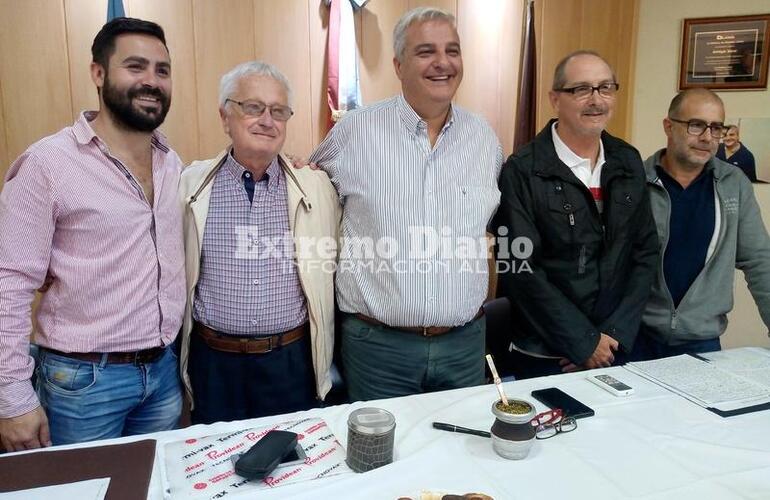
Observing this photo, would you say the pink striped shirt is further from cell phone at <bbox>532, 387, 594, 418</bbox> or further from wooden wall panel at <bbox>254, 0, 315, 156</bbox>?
wooden wall panel at <bbox>254, 0, 315, 156</bbox>

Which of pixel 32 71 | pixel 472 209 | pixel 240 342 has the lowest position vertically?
pixel 240 342

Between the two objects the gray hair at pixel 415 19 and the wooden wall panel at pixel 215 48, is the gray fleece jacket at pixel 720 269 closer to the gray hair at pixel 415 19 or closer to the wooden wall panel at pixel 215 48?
the gray hair at pixel 415 19

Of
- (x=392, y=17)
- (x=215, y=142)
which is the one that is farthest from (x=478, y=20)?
(x=215, y=142)

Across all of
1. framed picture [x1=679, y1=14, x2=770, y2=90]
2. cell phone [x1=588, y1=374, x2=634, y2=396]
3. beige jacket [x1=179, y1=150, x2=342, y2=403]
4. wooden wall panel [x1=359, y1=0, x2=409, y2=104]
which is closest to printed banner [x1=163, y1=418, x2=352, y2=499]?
beige jacket [x1=179, y1=150, x2=342, y2=403]

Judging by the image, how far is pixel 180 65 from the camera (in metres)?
3.07

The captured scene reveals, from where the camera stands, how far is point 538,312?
1968 mm

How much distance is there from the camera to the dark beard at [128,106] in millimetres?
1625

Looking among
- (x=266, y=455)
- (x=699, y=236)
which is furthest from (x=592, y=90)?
(x=266, y=455)

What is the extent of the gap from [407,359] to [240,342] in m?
0.55

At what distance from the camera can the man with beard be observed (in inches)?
58.2

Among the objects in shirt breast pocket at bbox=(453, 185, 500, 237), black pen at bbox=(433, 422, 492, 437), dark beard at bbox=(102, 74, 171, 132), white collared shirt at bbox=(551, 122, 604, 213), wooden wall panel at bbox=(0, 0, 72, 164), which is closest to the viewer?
black pen at bbox=(433, 422, 492, 437)

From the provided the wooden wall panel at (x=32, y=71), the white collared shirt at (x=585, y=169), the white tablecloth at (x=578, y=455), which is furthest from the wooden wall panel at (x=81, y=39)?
the white collared shirt at (x=585, y=169)

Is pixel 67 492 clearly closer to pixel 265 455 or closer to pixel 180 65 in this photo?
pixel 265 455

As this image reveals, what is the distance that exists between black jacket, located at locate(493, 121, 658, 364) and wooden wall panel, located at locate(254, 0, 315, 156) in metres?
1.70
